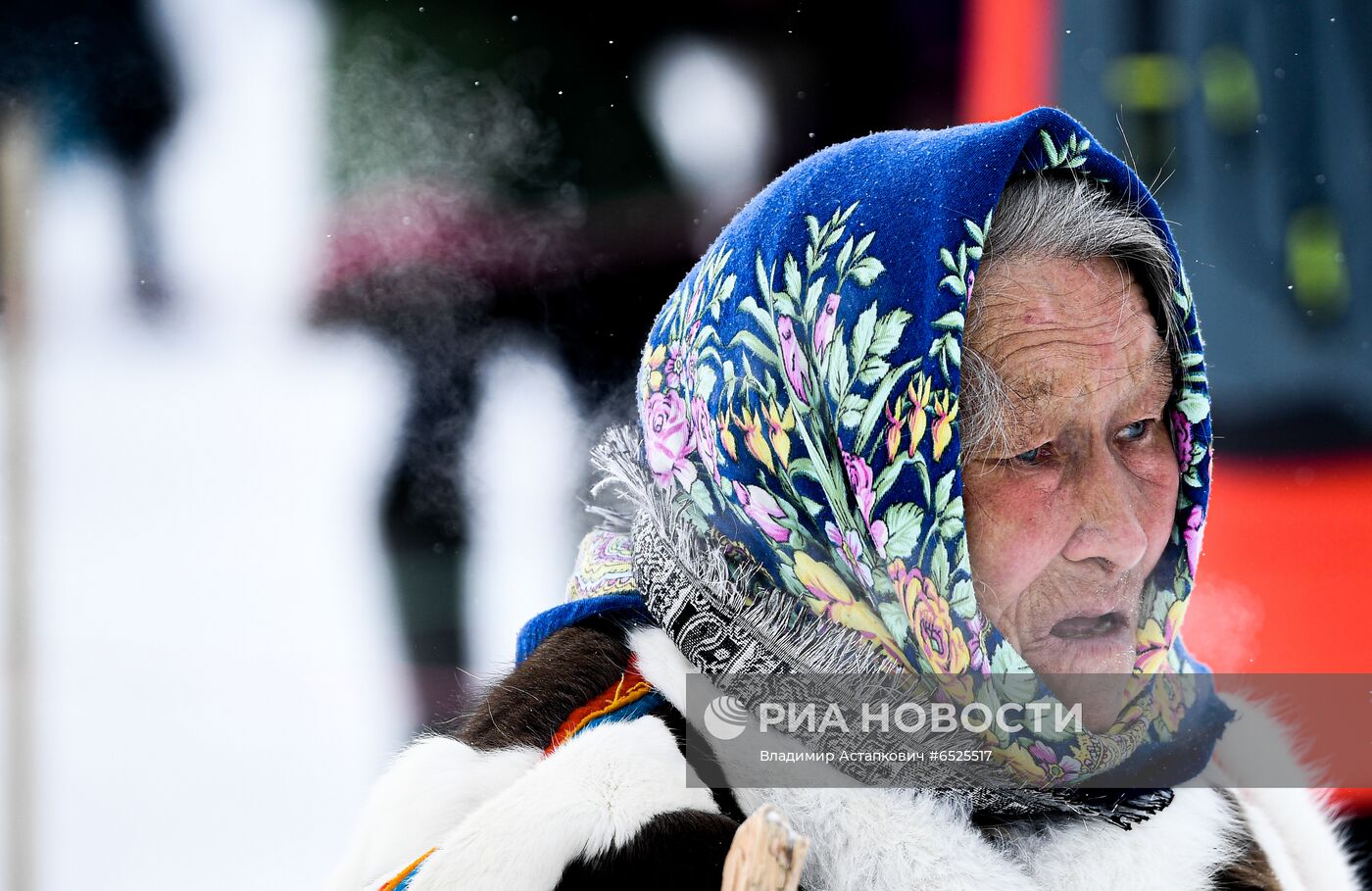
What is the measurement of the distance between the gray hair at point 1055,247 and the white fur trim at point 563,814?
54cm

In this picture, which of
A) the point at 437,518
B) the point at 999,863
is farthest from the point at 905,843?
the point at 437,518

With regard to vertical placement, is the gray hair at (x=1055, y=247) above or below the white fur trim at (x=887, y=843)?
above

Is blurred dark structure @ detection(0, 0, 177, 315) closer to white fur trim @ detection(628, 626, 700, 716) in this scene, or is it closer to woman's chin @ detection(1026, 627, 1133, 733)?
white fur trim @ detection(628, 626, 700, 716)

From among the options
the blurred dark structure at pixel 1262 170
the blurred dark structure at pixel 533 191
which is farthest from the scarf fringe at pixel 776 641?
the blurred dark structure at pixel 1262 170

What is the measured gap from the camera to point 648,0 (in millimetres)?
2959

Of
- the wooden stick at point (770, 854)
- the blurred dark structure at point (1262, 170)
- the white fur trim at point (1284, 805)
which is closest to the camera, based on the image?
the wooden stick at point (770, 854)

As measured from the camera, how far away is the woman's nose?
1.33 meters

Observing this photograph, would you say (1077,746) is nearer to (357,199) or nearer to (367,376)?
(367,376)

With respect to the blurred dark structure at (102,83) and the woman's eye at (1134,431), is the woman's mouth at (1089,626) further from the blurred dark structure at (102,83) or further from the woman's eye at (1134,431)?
the blurred dark structure at (102,83)

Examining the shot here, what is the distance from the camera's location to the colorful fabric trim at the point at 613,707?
124cm

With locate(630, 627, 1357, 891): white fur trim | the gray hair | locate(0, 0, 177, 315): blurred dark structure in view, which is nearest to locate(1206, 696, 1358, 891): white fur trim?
locate(630, 627, 1357, 891): white fur trim
